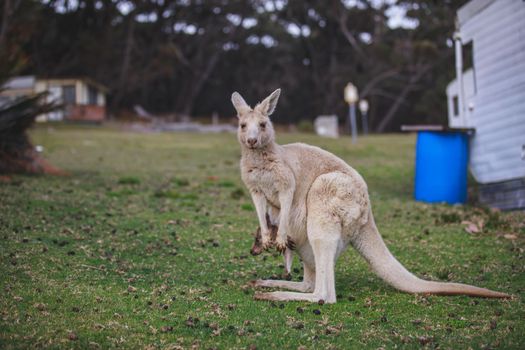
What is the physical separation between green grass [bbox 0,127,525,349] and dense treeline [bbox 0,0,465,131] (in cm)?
2868

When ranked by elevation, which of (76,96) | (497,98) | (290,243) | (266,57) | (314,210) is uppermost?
(266,57)

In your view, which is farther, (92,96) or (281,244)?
(92,96)

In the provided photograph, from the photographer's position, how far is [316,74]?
47.6 metres

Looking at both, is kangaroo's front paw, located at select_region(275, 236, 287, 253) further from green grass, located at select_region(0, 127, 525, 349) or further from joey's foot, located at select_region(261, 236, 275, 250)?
green grass, located at select_region(0, 127, 525, 349)

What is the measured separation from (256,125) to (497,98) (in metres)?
6.69

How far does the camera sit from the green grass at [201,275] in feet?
14.1

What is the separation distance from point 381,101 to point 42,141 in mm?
30932

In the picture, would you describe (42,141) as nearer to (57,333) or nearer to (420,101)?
(57,333)

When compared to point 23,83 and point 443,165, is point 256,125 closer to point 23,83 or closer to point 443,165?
point 443,165

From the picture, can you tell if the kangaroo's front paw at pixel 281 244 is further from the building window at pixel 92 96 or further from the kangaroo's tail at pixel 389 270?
the building window at pixel 92 96

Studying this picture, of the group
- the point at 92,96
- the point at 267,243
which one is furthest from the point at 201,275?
the point at 92,96

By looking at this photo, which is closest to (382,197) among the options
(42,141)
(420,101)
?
(42,141)

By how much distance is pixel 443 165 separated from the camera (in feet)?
35.7

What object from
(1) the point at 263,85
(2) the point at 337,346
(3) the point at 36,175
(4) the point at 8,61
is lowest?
(2) the point at 337,346
